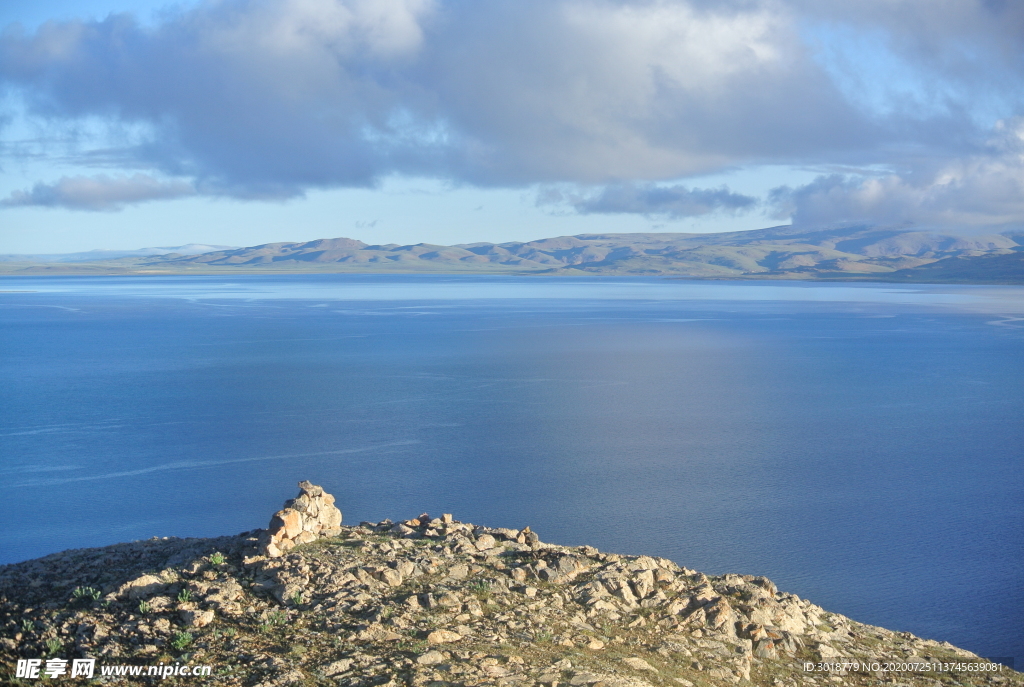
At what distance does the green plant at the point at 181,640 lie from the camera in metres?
10.2

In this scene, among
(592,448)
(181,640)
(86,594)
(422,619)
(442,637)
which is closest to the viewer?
(181,640)

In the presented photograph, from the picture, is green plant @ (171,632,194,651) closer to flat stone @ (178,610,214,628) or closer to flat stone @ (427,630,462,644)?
flat stone @ (178,610,214,628)

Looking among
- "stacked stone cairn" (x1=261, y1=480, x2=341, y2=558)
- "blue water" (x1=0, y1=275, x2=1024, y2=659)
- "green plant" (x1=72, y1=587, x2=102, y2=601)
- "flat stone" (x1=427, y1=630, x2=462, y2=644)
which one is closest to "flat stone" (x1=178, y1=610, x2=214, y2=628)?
"green plant" (x1=72, y1=587, x2=102, y2=601)

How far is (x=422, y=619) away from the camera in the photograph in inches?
436

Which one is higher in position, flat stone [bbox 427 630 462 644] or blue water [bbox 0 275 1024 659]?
flat stone [bbox 427 630 462 644]

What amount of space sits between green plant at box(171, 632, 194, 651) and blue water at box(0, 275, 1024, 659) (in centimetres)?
1589

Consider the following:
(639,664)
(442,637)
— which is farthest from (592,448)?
(442,637)

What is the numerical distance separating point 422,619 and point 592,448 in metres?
26.6

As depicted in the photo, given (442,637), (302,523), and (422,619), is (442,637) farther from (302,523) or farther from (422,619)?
(302,523)

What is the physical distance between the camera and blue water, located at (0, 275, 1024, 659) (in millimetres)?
25438

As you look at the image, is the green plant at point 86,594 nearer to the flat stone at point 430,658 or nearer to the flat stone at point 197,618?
the flat stone at point 197,618

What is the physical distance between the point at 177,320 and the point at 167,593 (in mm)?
101105

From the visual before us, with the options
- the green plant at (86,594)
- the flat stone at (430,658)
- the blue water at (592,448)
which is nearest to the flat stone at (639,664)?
the flat stone at (430,658)

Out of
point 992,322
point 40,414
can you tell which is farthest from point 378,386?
point 992,322
